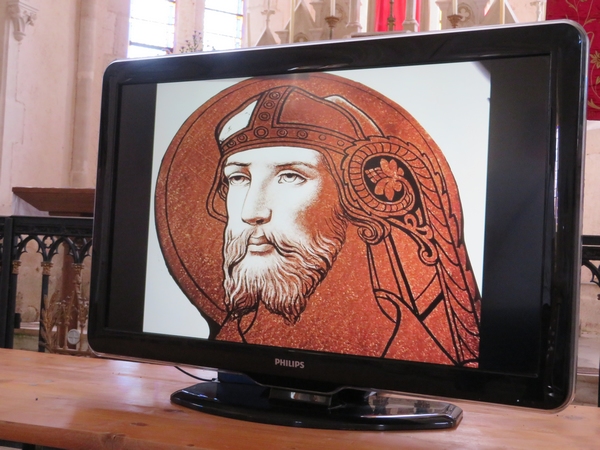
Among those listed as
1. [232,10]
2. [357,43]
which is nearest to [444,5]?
[232,10]

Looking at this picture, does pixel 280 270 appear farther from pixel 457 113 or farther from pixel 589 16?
pixel 589 16

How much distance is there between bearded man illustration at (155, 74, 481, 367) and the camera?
103 cm

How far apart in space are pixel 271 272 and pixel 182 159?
0.27m

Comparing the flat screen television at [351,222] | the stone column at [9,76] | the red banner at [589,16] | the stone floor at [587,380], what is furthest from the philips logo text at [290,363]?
the stone column at [9,76]

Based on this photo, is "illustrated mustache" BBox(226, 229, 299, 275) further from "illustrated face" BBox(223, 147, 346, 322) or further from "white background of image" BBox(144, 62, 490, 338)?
"white background of image" BBox(144, 62, 490, 338)

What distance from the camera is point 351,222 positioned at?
3.54 ft

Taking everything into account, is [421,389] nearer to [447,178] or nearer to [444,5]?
[447,178]

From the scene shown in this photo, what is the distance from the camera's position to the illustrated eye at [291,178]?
3.67ft

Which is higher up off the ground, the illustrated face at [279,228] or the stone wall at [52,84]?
the stone wall at [52,84]

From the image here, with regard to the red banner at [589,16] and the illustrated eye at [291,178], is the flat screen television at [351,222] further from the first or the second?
the red banner at [589,16]

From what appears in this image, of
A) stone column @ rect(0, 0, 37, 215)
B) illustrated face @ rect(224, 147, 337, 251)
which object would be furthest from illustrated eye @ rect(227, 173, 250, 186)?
stone column @ rect(0, 0, 37, 215)

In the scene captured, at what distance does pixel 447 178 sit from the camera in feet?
3.38

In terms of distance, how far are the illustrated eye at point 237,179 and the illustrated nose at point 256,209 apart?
0.07 feet

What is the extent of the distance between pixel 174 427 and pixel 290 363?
0.22 m
